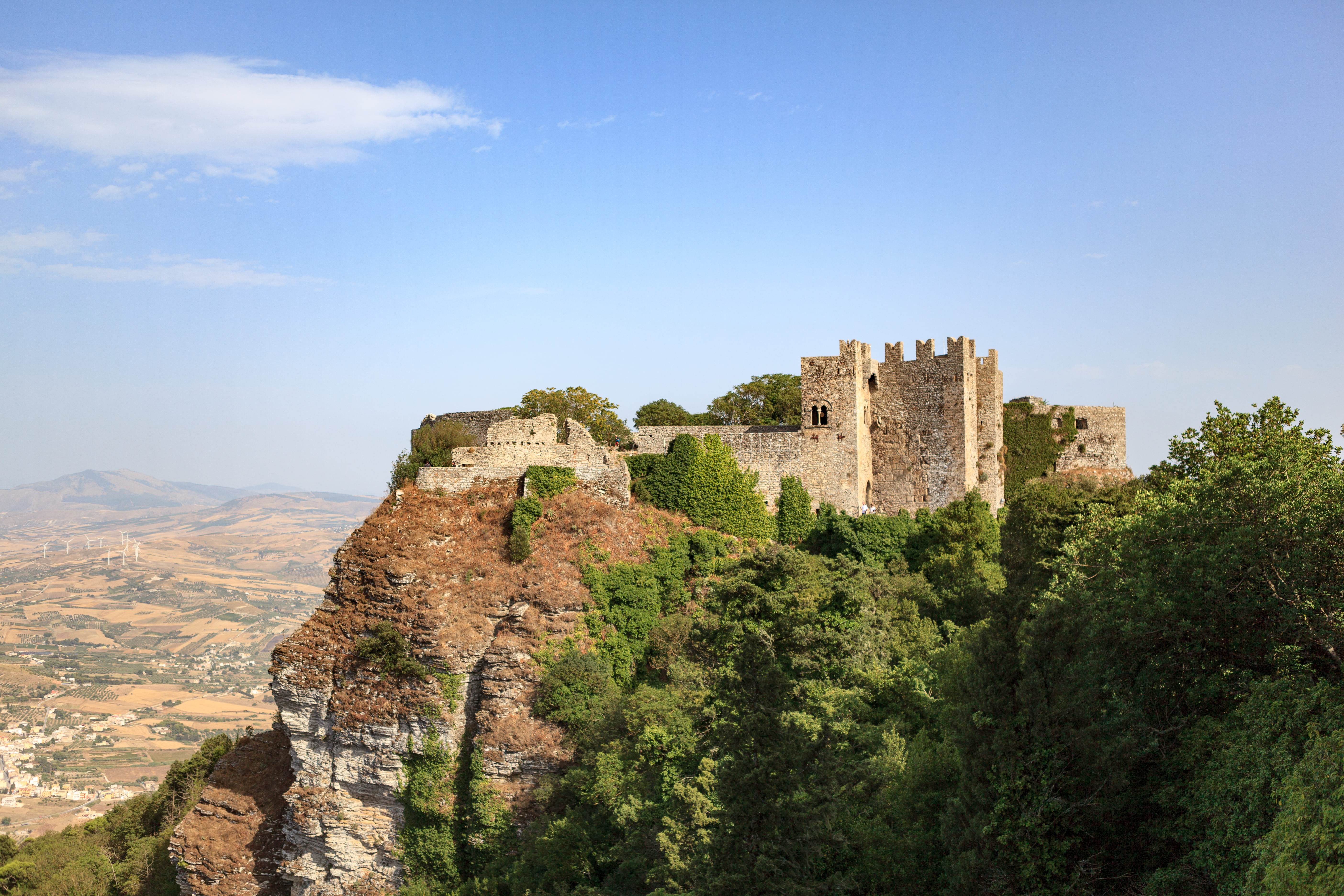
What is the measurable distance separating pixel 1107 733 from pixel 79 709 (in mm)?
150691

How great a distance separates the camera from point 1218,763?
15.9 metres

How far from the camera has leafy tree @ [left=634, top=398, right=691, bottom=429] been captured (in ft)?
185

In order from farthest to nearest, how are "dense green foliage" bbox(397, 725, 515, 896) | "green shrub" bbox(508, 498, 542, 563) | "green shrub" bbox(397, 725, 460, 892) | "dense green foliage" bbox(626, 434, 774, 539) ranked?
"dense green foliage" bbox(626, 434, 774, 539) → "green shrub" bbox(508, 498, 542, 563) → "green shrub" bbox(397, 725, 460, 892) → "dense green foliage" bbox(397, 725, 515, 896)

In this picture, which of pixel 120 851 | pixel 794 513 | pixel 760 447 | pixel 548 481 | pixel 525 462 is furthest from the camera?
pixel 120 851

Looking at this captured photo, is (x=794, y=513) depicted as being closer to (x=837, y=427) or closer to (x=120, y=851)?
(x=837, y=427)

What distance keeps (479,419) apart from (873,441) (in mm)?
17138

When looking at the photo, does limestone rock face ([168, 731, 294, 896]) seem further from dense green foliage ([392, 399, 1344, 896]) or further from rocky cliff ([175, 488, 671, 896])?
dense green foliage ([392, 399, 1344, 896])

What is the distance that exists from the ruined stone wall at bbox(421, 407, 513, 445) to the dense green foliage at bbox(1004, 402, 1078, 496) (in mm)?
21319

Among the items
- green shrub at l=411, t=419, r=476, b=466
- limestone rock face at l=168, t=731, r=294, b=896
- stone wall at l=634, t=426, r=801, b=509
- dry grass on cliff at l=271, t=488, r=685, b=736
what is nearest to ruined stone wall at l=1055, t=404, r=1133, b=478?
stone wall at l=634, t=426, r=801, b=509

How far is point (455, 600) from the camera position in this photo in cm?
3469

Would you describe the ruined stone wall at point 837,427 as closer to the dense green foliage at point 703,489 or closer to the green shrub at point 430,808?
the dense green foliage at point 703,489

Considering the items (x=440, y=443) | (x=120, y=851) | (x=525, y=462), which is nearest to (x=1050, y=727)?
(x=525, y=462)

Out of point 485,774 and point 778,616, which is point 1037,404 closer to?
point 778,616

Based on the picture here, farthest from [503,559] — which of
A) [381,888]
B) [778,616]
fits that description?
[778,616]
